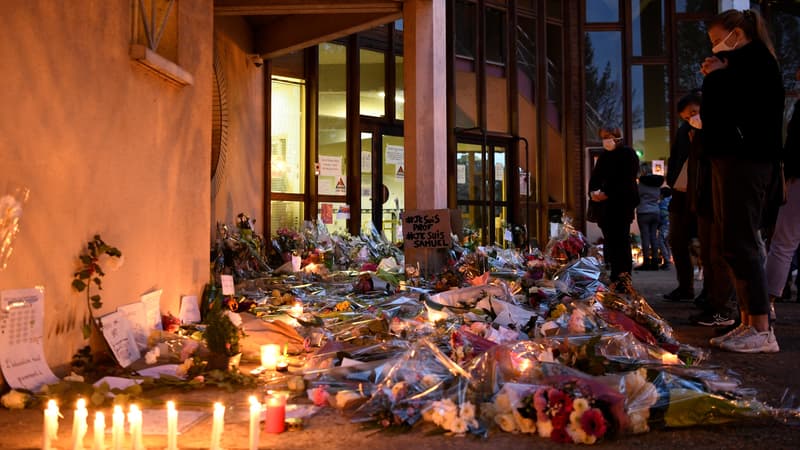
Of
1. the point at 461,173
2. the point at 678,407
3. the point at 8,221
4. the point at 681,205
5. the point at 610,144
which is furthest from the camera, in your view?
the point at 461,173

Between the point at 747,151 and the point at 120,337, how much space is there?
11.1ft

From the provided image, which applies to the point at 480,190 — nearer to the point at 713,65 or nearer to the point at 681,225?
the point at 681,225

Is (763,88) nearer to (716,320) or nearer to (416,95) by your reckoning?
(716,320)

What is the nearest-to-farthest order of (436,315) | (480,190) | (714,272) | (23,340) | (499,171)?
(23,340) < (436,315) < (714,272) < (480,190) < (499,171)

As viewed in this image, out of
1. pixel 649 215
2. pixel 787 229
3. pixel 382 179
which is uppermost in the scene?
pixel 382 179

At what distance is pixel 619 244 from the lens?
691 cm

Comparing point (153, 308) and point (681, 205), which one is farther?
point (681, 205)

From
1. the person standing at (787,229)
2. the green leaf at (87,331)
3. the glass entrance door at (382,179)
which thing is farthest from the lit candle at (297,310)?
the glass entrance door at (382,179)

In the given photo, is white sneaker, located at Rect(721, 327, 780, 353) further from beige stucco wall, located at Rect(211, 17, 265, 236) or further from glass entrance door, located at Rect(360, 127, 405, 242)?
glass entrance door, located at Rect(360, 127, 405, 242)

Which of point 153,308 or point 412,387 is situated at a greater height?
point 153,308

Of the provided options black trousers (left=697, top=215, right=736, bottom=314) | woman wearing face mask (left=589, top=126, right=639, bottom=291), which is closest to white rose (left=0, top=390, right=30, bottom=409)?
black trousers (left=697, top=215, right=736, bottom=314)

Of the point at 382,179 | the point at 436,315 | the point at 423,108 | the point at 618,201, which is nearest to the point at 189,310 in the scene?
the point at 436,315

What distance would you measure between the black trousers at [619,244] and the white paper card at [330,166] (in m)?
4.54

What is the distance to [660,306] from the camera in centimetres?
642
